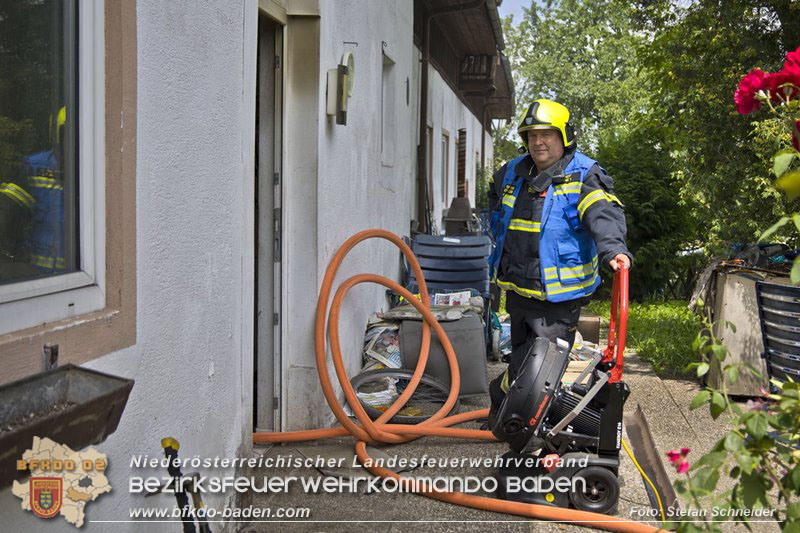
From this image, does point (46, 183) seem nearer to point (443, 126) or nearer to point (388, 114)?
point (388, 114)

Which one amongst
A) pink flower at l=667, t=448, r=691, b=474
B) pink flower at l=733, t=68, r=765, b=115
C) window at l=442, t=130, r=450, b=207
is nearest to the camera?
pink flower at l=667, t=448, r=691, b=474

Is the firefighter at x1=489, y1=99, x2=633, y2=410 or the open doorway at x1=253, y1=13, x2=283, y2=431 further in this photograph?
the open doorway at x1=253, y1=13, x2=283, y2=431

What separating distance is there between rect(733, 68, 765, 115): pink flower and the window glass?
1803 millimetres

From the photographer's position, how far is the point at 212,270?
321 centimetres

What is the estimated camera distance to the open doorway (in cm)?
470

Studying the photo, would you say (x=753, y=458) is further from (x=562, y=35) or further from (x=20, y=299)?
(x=562, y=35)

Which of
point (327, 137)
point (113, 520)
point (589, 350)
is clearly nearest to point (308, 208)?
point (327, 137)

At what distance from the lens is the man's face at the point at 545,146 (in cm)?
415

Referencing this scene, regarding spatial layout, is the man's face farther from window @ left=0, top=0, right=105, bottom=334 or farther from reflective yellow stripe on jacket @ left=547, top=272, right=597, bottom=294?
window @ left=0, top=0, right=105, bottom=334

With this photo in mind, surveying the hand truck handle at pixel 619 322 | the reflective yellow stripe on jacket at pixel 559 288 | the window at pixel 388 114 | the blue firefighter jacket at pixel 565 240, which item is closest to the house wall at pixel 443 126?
the window at pixel 388 114

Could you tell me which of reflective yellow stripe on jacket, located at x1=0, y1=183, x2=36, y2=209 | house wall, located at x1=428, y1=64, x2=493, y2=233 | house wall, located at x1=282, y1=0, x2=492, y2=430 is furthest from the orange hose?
house wall, located at x1=428, y1=64, x2=493, y2=233

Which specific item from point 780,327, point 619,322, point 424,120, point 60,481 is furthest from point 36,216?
point 424,120

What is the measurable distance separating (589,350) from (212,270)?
4.62 m

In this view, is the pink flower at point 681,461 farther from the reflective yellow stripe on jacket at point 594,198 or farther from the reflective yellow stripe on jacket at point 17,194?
the reflective yellow stripe on jacket at point 594,198
